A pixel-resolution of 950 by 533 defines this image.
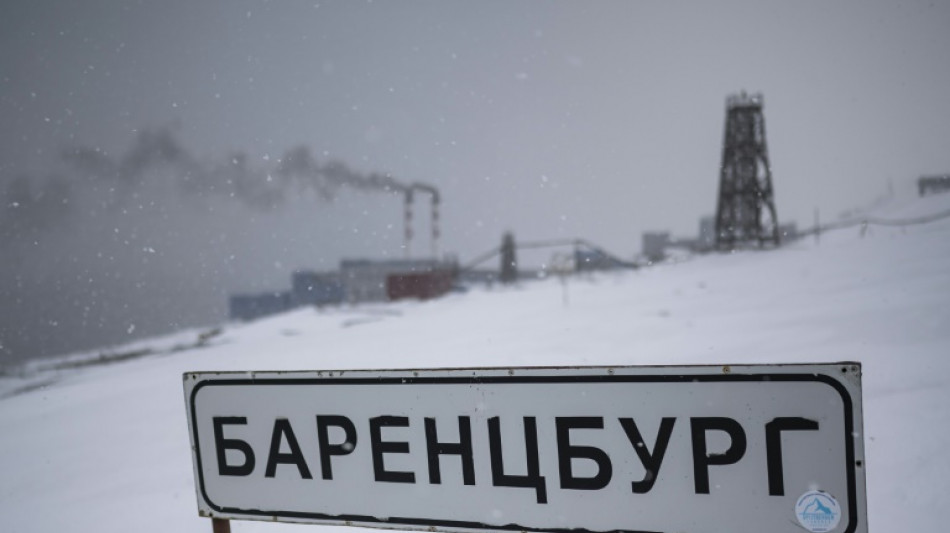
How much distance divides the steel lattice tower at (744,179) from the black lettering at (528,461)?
29257mm

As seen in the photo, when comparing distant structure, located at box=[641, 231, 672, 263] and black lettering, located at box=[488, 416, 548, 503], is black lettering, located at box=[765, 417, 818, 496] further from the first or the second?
distant structure, located at box=[641, 231, 672, 263]

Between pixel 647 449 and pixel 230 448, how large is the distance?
1.19 m

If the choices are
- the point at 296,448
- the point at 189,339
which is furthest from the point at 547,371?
the point at 189,339

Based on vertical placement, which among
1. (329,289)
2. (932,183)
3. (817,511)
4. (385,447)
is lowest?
(329,289)

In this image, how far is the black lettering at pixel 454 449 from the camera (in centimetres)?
138

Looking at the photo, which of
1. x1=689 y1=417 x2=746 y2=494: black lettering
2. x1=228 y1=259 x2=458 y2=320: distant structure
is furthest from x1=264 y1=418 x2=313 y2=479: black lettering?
x1=228 y1=259 x2=458 y2=320: distant structure

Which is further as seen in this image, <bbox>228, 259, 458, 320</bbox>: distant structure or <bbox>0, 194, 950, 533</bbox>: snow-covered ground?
<bbox>228, 259, 458, 320</bbox>: distant structure

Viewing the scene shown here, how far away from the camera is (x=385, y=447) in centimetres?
145

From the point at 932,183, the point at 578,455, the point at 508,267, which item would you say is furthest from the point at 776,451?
the point at 932,183

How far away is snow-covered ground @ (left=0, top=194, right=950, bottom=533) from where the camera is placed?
12.4 feet

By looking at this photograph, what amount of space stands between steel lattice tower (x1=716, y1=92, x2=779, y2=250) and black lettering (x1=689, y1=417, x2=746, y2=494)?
29160mm

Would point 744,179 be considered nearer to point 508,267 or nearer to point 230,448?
point 508,267

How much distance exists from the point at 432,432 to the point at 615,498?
0.50 m

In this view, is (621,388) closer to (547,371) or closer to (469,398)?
(547,371)
